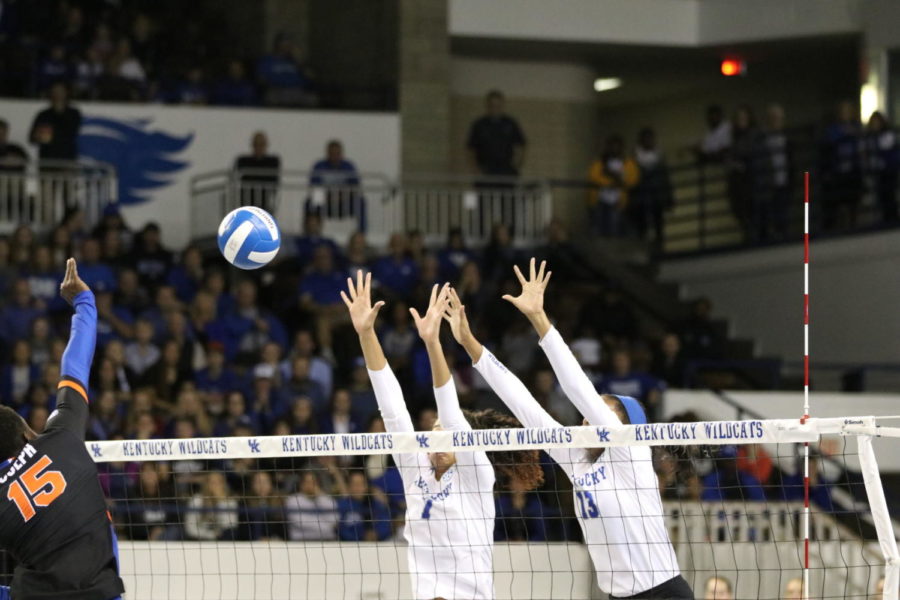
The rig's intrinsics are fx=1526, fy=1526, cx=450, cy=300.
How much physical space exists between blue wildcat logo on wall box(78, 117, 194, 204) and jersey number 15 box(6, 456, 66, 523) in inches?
565

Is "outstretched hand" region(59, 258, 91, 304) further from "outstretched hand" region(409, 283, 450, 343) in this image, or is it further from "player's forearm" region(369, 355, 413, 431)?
"outstretched hand" region(409, 283, 450, 343)

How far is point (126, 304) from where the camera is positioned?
16.2m

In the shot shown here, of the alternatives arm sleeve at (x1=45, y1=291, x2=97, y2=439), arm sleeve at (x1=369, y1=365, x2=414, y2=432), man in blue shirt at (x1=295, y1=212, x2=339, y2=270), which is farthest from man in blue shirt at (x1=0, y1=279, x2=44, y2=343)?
arm sleeve at (x1=45, y1=291, x2=97, y2=439)

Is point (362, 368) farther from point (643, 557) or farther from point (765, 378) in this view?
point (643, 557)

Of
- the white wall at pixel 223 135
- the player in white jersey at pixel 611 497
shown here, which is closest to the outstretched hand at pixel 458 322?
the player in white jersey at pixel 611 497

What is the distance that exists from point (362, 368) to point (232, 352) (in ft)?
5.30

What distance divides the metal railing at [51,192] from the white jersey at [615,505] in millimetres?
11789

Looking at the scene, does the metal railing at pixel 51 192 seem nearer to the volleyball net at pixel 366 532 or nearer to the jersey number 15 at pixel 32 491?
the volleyball net at pixel 366 532

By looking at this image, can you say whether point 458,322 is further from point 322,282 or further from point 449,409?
point 322,282

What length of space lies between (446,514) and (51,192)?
11983 millimetres

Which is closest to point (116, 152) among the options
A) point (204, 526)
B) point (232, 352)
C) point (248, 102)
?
point (248, 102)

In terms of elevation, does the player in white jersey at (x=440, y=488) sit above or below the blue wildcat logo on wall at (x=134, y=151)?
below

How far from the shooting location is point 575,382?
698 cm

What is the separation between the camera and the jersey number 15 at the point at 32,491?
19.5 feet
